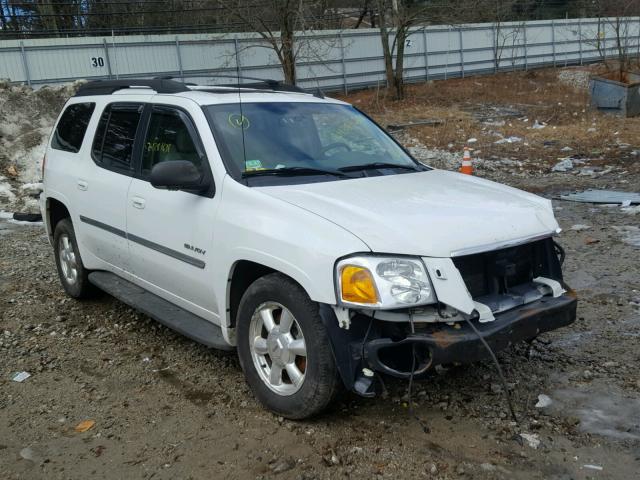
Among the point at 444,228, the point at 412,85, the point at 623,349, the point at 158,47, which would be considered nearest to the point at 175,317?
the point at 444,228

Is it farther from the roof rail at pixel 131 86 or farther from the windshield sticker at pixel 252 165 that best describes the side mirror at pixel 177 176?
the roof rail at pixel 131 86

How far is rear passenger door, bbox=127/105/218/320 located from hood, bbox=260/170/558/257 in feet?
1.98

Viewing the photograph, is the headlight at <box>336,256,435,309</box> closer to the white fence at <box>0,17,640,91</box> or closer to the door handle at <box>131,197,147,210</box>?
the door handle at <box>131,197,147,210</box>

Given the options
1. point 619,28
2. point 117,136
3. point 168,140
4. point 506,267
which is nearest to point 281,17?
point 619,28

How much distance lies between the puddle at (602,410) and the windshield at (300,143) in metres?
Answer: 1.85

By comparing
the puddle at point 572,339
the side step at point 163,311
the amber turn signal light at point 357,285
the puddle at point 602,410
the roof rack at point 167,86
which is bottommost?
the puddle at point 572,339

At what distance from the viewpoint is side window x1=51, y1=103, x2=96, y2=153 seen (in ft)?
18.7

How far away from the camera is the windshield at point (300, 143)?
416cm

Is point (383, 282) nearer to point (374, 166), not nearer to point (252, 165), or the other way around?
point (252, 165)

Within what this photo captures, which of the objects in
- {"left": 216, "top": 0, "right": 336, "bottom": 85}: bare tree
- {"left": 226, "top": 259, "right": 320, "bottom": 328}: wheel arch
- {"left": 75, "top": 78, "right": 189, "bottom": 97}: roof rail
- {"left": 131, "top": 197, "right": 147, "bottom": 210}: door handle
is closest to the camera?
{"left": 226, "top": 259, "right": 320, "bottom": 328}: wheel arch

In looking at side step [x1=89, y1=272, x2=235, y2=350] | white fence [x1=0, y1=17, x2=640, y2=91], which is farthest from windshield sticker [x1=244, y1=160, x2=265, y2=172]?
white fence [x1=0, y1=17, x2=640, y2=91]

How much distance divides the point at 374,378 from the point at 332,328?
345 millimetres

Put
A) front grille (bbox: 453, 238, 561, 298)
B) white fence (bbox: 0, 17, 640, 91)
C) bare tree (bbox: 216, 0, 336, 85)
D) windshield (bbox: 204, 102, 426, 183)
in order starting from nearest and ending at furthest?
1. front grille (bbox: 453, 238, 561, 298)
2. windshield (bbox: 204, 102, 426, 183)
3. bare tree (bbox: 216, 0, 336, 85)
4. white fence (bbox: 0, 17, 640, 91)

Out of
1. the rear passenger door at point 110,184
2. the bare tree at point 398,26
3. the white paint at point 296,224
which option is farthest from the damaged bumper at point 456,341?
the bare tree at point 398,26
